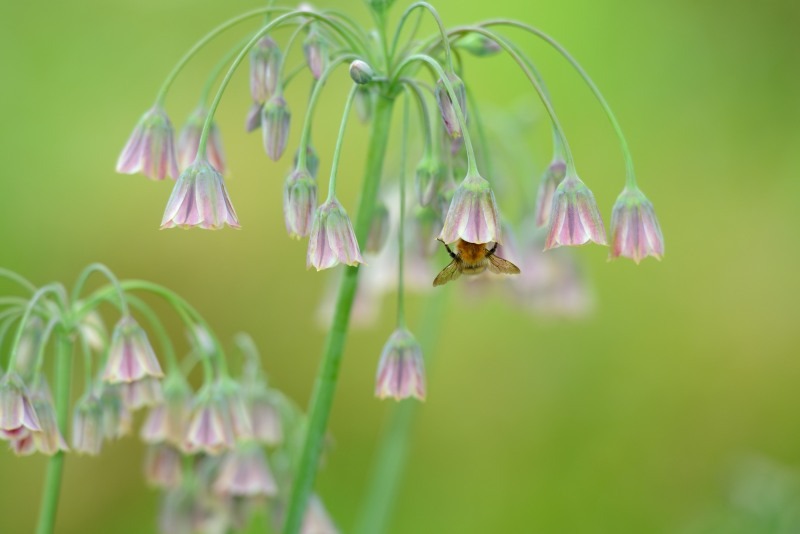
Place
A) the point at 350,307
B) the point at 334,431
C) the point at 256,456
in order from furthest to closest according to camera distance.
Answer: the point at 334,431 < the point at 256,456 < the point at 350,307

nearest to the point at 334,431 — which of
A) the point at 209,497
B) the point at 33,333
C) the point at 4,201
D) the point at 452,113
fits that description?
the point at 4,201

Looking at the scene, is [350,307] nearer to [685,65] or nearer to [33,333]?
[33,333]

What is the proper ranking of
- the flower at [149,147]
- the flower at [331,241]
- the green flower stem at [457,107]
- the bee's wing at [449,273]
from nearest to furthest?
1. the green flower stem at [457,107]
2. the flower at [331,241]
3. the bee's wing at [449,273]
4. the flower at [149,147]

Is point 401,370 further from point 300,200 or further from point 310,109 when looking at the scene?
point 310,109

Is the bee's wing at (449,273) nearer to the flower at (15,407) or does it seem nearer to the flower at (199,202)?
the flower at (199,202)

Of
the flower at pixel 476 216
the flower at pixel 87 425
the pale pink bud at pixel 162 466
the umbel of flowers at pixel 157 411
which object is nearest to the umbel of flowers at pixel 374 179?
the flower at pixel 476 216

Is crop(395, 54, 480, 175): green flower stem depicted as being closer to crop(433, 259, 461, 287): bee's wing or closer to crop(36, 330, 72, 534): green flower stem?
crop(433, 259, 461, 287): bee's wing
